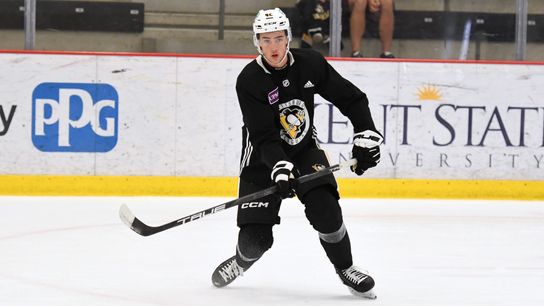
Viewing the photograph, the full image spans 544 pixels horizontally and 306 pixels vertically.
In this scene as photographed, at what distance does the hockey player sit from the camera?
3.61 meters

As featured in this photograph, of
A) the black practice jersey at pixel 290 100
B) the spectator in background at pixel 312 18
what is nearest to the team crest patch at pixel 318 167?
the black practice jersey at pixel 290 100

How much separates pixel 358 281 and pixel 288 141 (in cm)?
56

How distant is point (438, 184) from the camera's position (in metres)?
7.17

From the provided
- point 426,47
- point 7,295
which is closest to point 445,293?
point 7,295

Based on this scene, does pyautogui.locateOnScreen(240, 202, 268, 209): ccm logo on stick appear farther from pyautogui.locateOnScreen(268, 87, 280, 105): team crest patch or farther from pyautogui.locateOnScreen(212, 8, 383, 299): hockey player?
pyautogui.locateOnScreen(268, 87, 280, 105): team crest patch

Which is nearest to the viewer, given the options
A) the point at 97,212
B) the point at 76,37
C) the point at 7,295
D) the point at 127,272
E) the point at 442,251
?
the point at 7,295

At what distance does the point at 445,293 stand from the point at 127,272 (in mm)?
1233

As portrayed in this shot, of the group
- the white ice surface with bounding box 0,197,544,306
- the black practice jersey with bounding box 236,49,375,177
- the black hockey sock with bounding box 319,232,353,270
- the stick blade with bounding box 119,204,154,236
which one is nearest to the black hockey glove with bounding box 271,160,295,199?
the black practice jersey with bounding box 236,49,375,177

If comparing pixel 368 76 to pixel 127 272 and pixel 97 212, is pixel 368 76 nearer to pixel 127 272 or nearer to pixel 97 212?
pixel 97 212

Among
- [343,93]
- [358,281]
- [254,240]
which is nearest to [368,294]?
[358,281]

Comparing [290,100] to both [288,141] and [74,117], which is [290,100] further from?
[74,117]

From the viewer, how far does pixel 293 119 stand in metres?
3.75

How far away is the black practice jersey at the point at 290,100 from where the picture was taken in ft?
12.1

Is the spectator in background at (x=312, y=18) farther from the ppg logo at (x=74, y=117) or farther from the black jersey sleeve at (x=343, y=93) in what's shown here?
the black jersey sleeve at (x=343, y=93)
